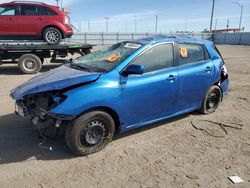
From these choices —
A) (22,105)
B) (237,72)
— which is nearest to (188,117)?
(22,105)

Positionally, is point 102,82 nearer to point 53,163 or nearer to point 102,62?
point 102,62


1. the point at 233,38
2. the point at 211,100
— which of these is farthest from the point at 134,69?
the point at 233,38

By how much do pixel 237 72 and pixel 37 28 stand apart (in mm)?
8533

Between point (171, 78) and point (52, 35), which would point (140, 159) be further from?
point (52, 35)

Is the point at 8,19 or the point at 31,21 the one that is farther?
the point at 31,21

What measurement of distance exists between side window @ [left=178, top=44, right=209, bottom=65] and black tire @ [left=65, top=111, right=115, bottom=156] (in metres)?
1.91

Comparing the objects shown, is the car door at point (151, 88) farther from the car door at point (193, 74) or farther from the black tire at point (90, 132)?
the black tire at point (90, 132)

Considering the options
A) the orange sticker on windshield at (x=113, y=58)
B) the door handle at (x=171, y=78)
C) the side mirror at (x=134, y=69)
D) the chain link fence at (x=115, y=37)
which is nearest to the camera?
the side mirror at (x=134, y=69)

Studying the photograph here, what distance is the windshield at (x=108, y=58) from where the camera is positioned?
4379mm

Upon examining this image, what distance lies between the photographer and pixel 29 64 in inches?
435


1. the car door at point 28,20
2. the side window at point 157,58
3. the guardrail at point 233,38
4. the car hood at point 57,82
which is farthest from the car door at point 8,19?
the guardrail at point 233,38

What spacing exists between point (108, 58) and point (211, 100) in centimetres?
261

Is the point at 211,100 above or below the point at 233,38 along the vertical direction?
above

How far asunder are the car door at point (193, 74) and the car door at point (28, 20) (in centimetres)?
773
